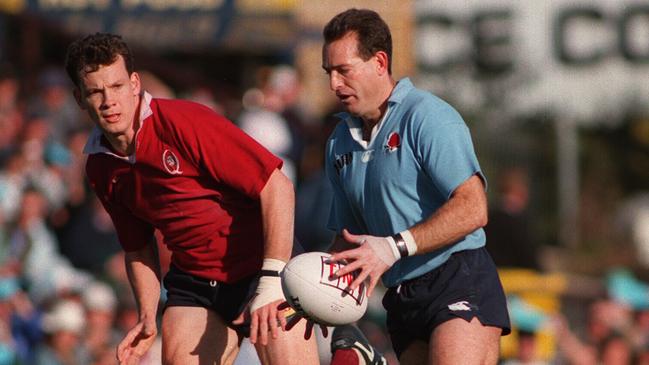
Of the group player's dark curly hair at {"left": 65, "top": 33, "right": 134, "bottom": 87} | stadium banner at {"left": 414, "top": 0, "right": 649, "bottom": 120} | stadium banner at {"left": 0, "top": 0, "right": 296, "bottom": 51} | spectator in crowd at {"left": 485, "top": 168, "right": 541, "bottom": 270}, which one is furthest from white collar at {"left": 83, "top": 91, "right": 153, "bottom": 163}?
stadium banner at {"left": 414, "top": 0, "right": 649, "bottom": 120}

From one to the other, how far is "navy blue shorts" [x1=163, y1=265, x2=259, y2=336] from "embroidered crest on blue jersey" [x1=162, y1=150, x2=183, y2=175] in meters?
0.63

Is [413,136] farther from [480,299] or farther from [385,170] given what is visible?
[480,299]

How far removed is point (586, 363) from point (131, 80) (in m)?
6.28

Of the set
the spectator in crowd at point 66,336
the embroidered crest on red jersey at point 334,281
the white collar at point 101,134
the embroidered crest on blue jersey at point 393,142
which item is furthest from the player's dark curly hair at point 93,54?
the spectator in crowd at point 66,336

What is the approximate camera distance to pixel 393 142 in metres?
7.11

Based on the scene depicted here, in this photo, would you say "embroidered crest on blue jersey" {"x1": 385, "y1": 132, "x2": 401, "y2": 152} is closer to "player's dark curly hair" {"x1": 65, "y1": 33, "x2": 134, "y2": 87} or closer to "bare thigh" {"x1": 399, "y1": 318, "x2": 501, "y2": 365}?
"bare thigh" {"x1": 399, "y1": 318, "x2": 501, "y2": 365}

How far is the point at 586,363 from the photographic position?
1245cm

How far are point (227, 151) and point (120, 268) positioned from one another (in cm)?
656

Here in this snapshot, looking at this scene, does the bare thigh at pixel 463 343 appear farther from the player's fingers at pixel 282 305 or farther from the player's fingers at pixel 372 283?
the player's fingers at pixel 282 305

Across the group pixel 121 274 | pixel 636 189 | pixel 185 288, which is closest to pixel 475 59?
pixel 636 189

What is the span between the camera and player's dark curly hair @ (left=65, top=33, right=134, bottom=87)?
7285mm

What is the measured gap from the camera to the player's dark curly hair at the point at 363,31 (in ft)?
23.5

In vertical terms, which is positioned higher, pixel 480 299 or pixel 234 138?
pixel 234 138

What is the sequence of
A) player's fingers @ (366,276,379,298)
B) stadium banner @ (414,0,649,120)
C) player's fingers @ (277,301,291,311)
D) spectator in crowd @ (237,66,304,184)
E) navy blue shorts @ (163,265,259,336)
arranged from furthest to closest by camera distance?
stadium banner @ (414,0,649,120) → spectator in crowd @ (237,66,304,184) → navy blue shorts @ (163,265,259,336) → player's fingers @ (277,301,291,311) → player's fingers @ (366,276,379,298)
